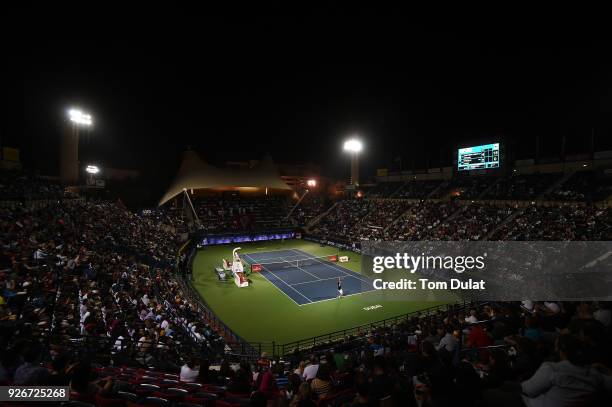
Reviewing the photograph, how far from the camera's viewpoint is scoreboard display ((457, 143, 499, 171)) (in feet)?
101

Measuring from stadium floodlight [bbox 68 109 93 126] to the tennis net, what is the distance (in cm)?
2989

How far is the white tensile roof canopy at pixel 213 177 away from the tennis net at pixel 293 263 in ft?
76.7

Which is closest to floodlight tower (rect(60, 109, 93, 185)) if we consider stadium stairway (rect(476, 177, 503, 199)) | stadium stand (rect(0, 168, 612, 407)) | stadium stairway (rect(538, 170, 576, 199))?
stadium stand (rect(0, 168, 612, 407))

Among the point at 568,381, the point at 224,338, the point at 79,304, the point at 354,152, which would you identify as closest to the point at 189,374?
the point at 568,381

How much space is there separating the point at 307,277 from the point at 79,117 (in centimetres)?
3581

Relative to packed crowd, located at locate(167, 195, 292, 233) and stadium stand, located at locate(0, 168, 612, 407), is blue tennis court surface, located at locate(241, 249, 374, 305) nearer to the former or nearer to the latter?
stadium stand, located at locate(0, 168, 612, 407)

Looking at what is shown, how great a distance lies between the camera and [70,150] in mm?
37344

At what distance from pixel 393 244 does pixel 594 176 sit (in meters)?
20.3

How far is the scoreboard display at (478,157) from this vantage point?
30.8 metres

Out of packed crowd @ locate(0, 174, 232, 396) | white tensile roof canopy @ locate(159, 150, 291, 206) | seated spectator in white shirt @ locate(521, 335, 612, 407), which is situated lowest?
packed crowd @ locate(0, 174, 232, 396)

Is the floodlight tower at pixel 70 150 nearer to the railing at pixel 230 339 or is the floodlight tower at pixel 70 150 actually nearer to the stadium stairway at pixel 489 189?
the railing at pixel 230 339

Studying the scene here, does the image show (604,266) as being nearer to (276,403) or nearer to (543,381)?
(543,381)

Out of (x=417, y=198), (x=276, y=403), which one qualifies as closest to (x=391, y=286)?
(x=276, y=403)

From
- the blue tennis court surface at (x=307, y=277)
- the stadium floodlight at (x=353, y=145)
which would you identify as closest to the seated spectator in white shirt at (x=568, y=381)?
the blue tennis court surface at (x=307, y=277)
